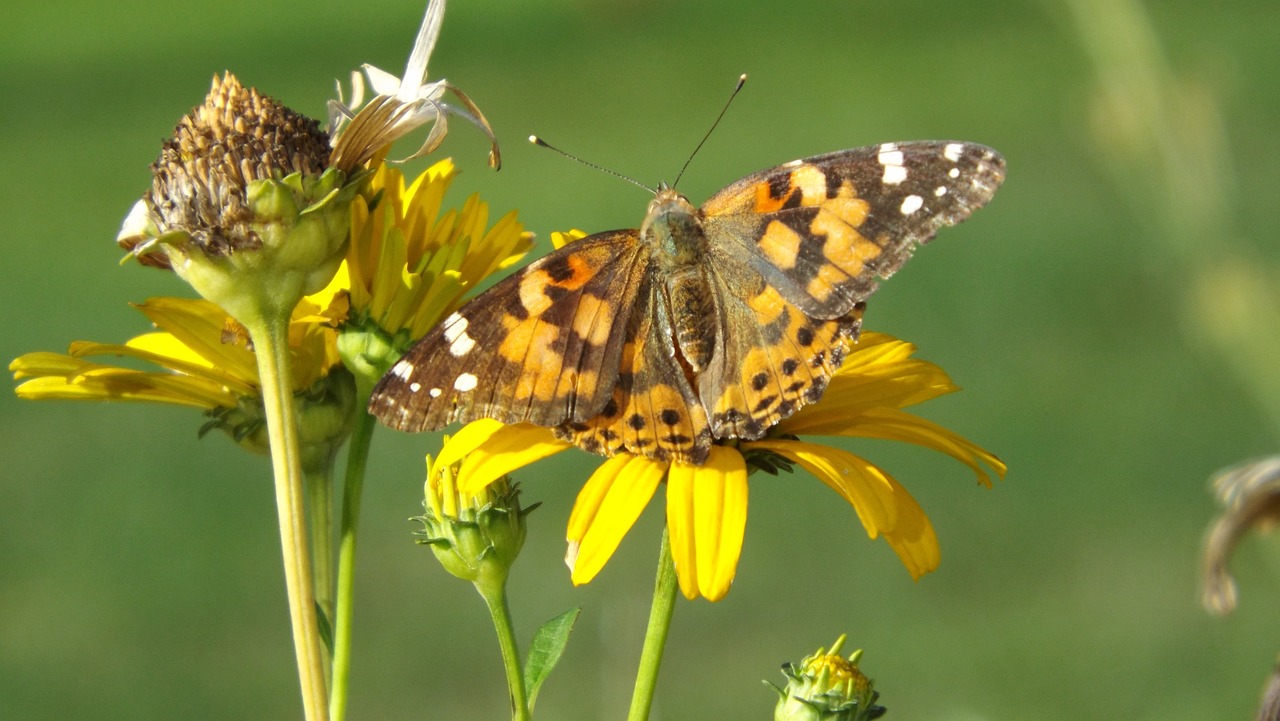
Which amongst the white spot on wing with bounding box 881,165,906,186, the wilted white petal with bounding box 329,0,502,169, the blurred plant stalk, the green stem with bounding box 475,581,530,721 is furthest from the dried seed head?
the blurred plant stalk

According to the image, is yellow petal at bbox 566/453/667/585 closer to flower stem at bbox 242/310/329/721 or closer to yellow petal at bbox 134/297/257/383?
flower stem at bbox 242/310/329/721

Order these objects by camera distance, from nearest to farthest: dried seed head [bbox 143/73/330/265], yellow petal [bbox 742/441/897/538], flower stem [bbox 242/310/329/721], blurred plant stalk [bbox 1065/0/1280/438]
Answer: flower stem [bbox 242/310/329/721] → dried seed head [bbox 143/73/330/265] → yellow petal [bbox 742/441/897/538] → blurred plant stalk [bbox 1065/0/1280/438]

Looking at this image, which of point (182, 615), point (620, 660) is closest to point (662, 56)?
point (182, 615)

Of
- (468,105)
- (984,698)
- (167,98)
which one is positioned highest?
(167,98)

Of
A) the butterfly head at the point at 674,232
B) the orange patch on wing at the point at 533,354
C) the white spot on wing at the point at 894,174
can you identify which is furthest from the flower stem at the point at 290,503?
the white spot on wing at the point at 894,174

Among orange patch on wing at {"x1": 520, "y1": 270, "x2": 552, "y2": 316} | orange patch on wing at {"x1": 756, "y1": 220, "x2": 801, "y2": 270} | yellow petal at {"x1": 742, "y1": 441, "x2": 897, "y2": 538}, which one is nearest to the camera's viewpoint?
yellow petal at {"x1": 742, "y1": 441, "x2": 897, "y2": 538}

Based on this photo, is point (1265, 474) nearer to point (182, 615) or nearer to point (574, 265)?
point (574, 265)
